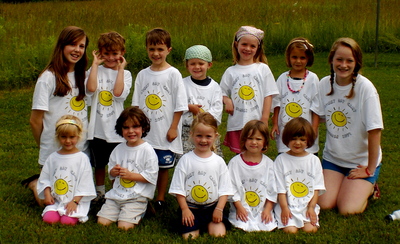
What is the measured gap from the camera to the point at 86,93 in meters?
5.41

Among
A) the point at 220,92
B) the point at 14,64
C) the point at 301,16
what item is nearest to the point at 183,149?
the point at 220,92

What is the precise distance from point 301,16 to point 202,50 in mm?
12242

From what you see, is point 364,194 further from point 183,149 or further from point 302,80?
point 183,149

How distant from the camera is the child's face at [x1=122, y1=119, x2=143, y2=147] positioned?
194 inches

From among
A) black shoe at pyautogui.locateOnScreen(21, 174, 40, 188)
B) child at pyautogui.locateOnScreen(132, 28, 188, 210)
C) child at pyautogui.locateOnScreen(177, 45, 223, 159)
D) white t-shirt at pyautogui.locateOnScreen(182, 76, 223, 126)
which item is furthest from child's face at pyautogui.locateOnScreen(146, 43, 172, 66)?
black shoe at pyautogui.locateOnScreen(21, 174, 40, 188)

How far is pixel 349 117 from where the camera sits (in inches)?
211

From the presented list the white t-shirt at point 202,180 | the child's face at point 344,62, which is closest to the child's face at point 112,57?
the white t-shirt at point 202,180

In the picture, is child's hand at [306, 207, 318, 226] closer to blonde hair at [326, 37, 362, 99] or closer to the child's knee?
blonde hair at [326, 37, 362, 99]

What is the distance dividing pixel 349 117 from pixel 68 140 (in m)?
2.76

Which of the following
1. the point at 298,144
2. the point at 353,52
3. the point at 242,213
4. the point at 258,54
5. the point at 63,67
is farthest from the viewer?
the point at 258,54

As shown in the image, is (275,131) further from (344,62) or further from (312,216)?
(312,216)

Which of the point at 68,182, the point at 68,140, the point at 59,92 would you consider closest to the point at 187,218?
the point at 68,182

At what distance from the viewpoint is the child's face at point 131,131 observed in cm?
494

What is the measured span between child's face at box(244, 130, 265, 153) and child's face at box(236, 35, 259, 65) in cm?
111
